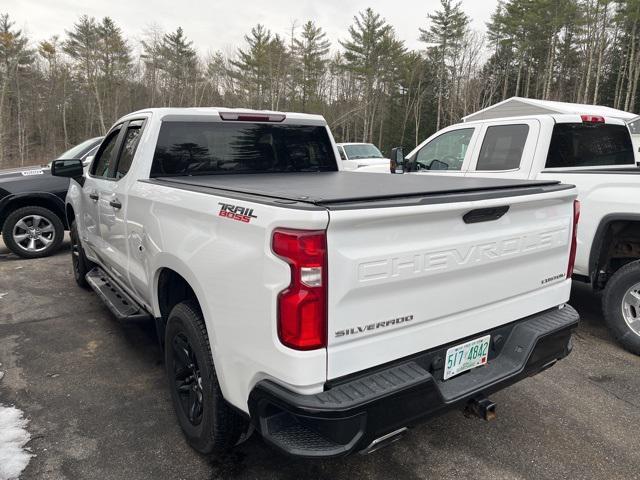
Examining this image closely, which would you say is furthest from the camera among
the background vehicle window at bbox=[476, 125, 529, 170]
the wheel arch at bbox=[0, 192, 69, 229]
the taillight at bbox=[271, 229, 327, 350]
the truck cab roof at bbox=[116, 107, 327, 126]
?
the wheel arch at bbox=[0, 192, 69, 229]

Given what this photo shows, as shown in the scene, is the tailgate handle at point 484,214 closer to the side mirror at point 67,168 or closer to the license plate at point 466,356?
the license plate at point 466,356

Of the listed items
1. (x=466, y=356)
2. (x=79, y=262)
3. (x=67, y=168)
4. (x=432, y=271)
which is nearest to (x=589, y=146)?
(x=466, y=356)

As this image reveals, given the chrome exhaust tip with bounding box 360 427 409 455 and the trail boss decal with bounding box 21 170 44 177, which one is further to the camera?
the trail boss decal with bounding box 21 170 44 177

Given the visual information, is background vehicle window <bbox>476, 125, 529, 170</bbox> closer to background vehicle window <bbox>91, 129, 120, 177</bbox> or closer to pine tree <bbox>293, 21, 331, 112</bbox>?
background vehicle window <bbox>91, 129, 120, 177</bbox>

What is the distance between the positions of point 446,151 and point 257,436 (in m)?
4.42

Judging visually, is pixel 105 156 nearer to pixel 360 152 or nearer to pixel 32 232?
pixel 32 232

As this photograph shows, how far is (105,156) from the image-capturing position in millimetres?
4266

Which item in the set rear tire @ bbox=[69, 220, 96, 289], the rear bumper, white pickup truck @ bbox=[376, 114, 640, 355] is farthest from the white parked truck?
the rear bumper

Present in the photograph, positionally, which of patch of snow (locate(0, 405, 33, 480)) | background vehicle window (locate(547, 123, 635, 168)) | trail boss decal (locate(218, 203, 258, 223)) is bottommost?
patch of snow (locate(0, 405, 33, 480))

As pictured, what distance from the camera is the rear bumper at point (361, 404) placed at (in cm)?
167

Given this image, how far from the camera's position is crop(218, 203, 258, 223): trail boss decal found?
181cm

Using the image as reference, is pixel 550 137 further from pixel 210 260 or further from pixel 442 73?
pixel 442 73

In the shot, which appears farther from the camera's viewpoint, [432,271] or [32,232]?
[32,232]

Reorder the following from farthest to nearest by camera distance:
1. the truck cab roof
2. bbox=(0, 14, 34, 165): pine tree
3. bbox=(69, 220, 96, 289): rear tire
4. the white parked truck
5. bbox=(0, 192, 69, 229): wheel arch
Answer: bbox=(0, 14, 34, 165): pine tree, the white parked truck, bbox=(0, 192, 69, 229): wheel arch, bbox=(69, 220, 96, 289): rear tire, the truck cab roof
